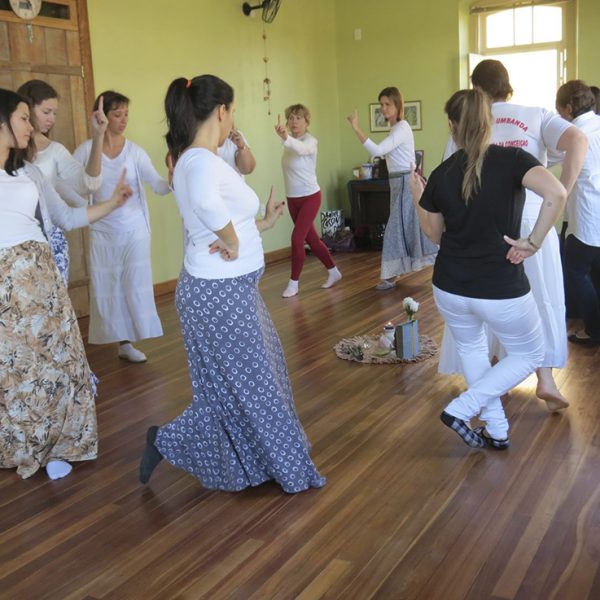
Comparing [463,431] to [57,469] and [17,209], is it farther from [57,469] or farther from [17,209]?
[17,209]

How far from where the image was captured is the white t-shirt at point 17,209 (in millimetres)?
3107

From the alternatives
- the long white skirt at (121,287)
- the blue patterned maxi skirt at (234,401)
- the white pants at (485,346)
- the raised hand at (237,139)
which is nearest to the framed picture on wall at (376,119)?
the long white skirt at (121,287)

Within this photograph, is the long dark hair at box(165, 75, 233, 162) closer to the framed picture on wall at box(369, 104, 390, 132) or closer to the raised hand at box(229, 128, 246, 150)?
the raised hand at box(229, 128, 246, 150)

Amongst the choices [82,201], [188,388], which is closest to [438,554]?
[188,388]

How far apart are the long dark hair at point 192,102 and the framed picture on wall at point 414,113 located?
693cm

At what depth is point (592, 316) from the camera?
464 centimetres

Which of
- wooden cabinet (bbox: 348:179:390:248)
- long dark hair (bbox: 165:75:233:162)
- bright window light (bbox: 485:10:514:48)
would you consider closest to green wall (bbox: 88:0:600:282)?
bright window light (bbox: 485:10:514:48)

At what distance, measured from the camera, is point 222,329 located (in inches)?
108

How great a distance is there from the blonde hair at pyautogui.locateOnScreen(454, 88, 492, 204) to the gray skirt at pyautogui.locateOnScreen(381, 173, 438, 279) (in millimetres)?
3690

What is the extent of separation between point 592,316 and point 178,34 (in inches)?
175

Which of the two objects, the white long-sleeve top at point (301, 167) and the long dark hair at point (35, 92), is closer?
the long dark hair at point (35, 92)

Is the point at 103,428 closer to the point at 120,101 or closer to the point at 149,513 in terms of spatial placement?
the point at 149,513

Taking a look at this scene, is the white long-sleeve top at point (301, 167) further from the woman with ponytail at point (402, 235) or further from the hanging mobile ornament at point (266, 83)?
the hanging mobile ornament at point (266, 83)

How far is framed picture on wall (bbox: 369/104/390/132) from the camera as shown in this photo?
31.3ft
